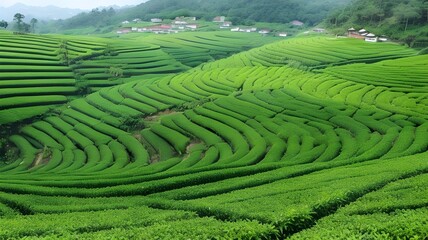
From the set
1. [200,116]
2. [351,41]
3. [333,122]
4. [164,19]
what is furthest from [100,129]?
[164,19]

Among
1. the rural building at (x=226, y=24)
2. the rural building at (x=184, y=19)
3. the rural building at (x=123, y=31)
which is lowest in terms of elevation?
the rural building at (x=123, y=31)

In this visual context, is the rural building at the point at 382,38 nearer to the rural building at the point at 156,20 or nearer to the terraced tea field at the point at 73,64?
A: the terraced tea field at the point at 73,64

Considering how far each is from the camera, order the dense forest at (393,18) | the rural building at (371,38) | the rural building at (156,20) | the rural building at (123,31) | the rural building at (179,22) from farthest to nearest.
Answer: the rural building at (156,20), the rural building at (179,22), the rural building at (123,31), the rural building at (371,38), the dense forest at (393,18)

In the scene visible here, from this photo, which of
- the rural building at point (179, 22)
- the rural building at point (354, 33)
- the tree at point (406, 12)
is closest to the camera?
the tree at point (406, 12)

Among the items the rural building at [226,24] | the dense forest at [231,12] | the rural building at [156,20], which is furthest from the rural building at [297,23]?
the rural building at [156,20]

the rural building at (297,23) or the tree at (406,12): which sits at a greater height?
the tree at (406,12)

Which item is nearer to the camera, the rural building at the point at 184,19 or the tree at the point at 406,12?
the tree at the point at 406,12

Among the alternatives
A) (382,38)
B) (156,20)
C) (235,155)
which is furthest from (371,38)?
(156,20)
